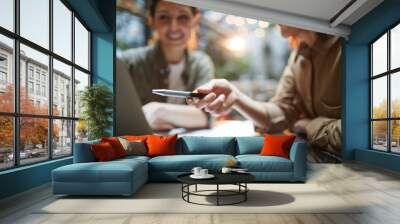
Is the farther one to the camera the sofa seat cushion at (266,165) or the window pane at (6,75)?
the sofa seat cushion at (266,165)

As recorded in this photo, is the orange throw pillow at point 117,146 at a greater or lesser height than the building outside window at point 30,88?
lesser

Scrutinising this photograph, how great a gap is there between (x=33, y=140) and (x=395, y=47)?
7.40 metres

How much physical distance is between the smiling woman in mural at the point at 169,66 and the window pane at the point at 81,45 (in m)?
0.97

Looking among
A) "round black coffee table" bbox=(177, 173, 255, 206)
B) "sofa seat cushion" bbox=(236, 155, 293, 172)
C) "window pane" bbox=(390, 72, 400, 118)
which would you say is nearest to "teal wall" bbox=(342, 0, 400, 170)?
"window pane" bbox=(390, 72, 400, 118)

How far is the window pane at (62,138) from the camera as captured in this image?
21.8 feet

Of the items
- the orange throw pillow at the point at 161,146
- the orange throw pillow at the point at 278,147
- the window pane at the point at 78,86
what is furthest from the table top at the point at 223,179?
the window pane at the point at 78,86

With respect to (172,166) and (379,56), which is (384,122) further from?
(172,166)

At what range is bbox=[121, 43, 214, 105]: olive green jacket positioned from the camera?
927 cm

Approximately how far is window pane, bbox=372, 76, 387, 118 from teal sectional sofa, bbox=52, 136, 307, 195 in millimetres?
3468

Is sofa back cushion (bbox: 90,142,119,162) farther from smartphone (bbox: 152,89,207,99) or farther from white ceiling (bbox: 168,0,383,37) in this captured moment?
white ceiling (bbox: 168,0,383,37)

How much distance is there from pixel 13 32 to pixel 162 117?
4.68 metres

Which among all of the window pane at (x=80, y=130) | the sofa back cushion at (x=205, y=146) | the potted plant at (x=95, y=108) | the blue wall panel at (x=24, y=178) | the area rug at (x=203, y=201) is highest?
the potted plant at (x=95, y=108)

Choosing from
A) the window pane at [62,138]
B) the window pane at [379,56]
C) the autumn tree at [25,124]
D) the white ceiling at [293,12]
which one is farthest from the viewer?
the window pane at [379,56]

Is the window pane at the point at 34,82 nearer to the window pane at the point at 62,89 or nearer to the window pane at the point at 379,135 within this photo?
the window pane at the point at 62,89
